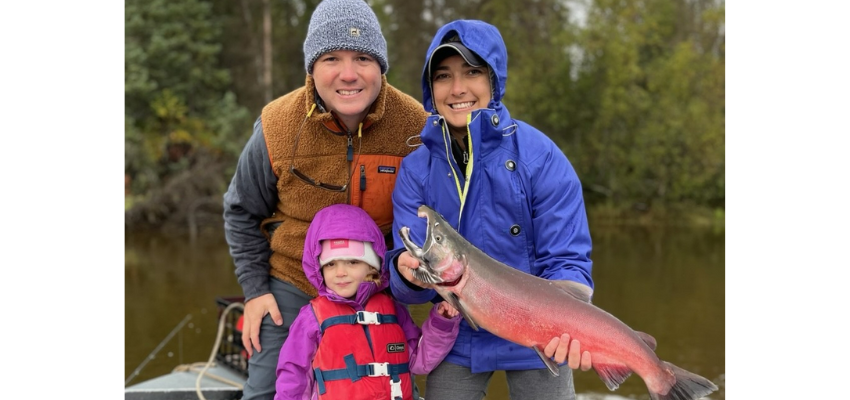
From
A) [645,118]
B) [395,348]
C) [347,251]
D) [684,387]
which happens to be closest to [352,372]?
[395,348]

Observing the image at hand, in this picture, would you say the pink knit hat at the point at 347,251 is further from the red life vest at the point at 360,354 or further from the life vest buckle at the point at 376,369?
the life vest buckle at the point at 376,369

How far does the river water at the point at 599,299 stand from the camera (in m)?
7.34

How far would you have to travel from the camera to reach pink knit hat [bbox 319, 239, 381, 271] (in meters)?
3.14

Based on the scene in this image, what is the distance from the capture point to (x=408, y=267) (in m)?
2.71

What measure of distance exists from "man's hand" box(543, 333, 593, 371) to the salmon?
21 mm

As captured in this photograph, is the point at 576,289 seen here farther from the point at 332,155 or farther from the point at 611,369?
the point at 332,155

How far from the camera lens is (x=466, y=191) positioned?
2.94 m

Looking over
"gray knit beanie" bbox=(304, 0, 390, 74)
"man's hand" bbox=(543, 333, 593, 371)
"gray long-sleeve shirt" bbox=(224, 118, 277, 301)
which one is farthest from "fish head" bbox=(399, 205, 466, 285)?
"gray long-sleeve shirt" bbox=(224, 118, 277, 301)

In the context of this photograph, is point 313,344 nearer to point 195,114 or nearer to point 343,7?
point 343,7

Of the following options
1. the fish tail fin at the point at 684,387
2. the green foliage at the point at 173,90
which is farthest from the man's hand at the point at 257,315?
the green foliage at the point at 173,90

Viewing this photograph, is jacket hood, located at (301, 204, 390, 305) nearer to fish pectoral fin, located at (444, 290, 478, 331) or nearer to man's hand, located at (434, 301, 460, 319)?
man's hand, located at (434, 301, 460, 319)
